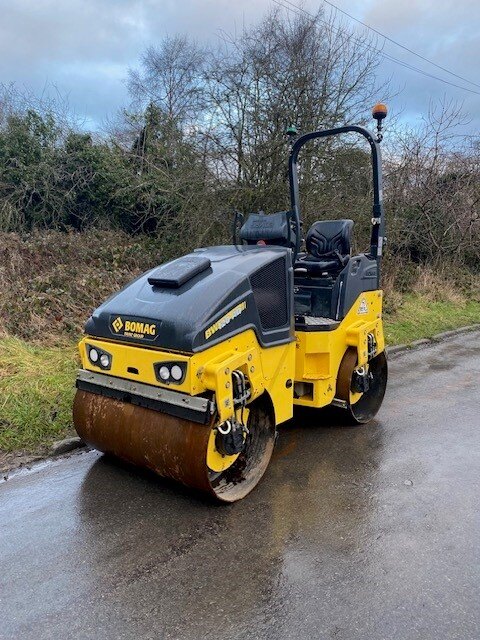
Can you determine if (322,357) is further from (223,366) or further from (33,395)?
(33,395)

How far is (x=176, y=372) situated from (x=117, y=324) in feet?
1.92

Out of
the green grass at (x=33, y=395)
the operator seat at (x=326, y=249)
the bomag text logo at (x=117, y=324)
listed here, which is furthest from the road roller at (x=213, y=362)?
the green grass at (x=33, y=395)

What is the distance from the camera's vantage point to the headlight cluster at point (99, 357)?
3199 mm

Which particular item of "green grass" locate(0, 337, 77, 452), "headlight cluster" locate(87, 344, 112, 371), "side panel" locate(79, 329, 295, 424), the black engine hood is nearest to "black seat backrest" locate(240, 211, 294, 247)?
the black engine hood

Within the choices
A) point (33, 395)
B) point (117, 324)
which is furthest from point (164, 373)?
point (33, 395)

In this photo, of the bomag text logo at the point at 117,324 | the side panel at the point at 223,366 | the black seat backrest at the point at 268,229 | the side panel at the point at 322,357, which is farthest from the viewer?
the black seat backrest at the point at 268,229

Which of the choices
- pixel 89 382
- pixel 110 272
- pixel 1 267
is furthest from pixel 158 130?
pixel 89 382

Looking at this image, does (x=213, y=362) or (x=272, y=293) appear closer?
(x=213, y=362)

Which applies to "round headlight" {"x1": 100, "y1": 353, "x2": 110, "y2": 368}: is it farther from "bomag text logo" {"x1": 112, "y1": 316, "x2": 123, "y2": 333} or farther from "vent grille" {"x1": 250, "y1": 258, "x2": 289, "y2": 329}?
"vent grille" {"x1": 250, "y1": 258, "x2": 289, "y2": 329}

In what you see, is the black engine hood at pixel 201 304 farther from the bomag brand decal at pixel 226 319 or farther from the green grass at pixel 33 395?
the green grass at pixel 33 395

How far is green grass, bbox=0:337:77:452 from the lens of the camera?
4.02 m

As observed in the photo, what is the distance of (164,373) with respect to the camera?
2883 mm

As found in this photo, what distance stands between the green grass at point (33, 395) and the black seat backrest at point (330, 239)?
2652 mm

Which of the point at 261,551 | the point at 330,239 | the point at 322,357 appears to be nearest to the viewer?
the point at 261,551
